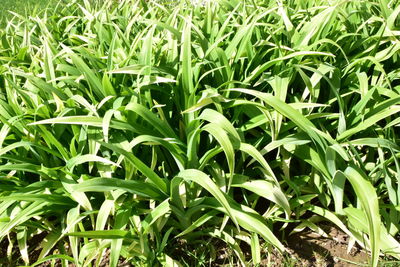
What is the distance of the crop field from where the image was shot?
170 cm

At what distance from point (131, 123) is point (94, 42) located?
34.0 inches

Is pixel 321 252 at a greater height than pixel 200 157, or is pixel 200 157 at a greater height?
pixel 200 157

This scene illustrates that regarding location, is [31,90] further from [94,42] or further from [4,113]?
[94,42]

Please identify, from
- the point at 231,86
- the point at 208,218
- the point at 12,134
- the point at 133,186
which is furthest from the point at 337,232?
the point at 12,134

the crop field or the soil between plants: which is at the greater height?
the crop field

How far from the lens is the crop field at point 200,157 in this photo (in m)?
1.70

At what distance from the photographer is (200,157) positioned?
195 centimetres

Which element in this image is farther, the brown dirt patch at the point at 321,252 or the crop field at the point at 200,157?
the brown dirt patch at the point at 321,252

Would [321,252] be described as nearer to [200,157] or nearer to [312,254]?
[312,254]

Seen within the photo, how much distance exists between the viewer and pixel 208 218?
5.76ft

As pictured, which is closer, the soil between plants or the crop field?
the crop field

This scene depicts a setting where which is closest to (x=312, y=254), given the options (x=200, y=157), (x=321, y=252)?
(x=321, y=252)

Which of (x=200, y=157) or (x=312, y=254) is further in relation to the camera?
(x=200, y=157)

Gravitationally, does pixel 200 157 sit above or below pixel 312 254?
above
